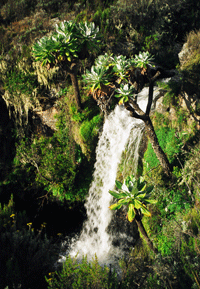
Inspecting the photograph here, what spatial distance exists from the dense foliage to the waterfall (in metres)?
0.33

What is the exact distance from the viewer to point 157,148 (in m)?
4.48

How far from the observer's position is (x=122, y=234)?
5422 millimetres

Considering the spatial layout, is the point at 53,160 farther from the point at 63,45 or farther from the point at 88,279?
the point at 88,279

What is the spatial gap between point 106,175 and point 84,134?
1.52 meters

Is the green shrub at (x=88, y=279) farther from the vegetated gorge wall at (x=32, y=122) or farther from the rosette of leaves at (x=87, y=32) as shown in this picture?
the vegetated gorge wall at (x=32, y=122)

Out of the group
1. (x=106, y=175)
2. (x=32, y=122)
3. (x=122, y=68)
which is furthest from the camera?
(x=32, y=122)

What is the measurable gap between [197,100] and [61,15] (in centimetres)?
836

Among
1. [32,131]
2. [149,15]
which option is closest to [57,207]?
[32,131]

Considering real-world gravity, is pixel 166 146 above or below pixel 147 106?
below

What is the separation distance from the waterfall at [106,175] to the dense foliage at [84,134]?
0.33 metres

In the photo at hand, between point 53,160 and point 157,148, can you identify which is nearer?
point 157,148

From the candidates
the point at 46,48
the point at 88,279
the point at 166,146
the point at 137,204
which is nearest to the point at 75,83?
the point at 46,48

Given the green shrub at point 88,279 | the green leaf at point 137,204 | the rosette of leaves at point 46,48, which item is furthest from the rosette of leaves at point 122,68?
the green shrub at point 88,279

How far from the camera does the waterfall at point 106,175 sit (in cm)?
544
